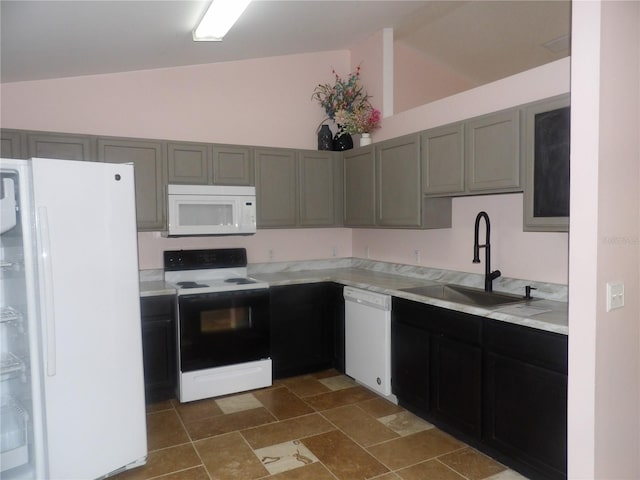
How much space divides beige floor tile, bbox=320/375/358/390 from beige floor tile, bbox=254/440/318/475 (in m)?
0.96

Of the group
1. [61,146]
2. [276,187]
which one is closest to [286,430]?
[276,187]

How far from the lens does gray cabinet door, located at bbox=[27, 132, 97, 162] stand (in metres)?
3.26

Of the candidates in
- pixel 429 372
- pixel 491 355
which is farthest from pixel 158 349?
pixel 491 355

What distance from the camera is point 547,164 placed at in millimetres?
2535

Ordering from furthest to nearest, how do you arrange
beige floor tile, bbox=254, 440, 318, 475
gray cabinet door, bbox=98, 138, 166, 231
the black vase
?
1. the black vase
2. gray cabinet door, bbox=98, 138, 166, 231
3. beige floor tile, bbox=254, 440, 318, 475

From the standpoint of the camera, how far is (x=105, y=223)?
2441mm

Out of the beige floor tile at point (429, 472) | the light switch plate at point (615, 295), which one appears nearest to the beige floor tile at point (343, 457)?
the beige floor tile at point (429, 472)

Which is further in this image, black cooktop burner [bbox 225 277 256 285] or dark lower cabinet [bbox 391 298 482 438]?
black cooktop burner [bbox 225 277 256 285]

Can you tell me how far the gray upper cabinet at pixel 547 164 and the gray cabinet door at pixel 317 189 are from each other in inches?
82.5

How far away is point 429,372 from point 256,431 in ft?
4.13

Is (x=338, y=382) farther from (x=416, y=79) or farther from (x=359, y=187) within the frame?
(x=416, y=79)

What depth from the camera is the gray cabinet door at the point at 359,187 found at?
4.09 meters

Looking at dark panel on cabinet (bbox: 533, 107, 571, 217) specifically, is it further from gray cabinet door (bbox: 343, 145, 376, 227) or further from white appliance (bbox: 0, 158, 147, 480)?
white appliance (bbox: 0, 158, 147, 480)

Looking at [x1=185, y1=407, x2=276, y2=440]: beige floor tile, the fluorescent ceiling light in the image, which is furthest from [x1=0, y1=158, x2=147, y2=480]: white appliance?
the fluorescent ceiling light
